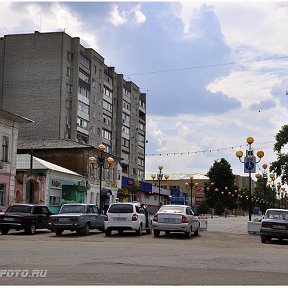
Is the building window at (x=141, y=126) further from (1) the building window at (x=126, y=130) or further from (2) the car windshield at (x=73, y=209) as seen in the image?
(2) the car windshield at (x=73, y=209)

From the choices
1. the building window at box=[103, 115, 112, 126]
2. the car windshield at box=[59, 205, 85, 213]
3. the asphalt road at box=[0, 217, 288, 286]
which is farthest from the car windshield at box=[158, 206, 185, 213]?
the building window at box=[103, 115, 112, 126]

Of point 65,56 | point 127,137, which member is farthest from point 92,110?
point 127,137

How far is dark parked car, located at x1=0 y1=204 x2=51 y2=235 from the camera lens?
2648 cm

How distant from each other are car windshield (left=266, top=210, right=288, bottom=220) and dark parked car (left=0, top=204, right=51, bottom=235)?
38.4ft

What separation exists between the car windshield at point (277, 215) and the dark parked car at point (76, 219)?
8838mm

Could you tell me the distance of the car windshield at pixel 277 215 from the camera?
24.4 m

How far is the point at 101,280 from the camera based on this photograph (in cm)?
1025

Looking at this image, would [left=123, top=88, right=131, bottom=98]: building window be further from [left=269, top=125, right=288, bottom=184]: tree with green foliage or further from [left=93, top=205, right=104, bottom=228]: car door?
[left=93, top=205, right=104, bottom=228]: car door

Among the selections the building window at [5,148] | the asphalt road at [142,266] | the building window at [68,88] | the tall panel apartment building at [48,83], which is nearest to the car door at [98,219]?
the asphalt road at [142,266]

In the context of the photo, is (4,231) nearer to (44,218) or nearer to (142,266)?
(44,218)

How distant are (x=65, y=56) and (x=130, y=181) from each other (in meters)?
19.1

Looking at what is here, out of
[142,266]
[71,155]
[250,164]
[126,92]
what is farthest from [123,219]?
[126,92]

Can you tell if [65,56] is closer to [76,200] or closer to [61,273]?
[76,200]

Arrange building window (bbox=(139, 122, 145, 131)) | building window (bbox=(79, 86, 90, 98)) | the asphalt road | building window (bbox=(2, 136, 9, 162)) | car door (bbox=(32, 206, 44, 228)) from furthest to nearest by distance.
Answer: building window (bbox=(139, 122, 145, 131))
building window (bbox=(79, 86, 90, 98))
building window (bbox=(2, 136, 9, 162))
car door (bbox=(32, 206, 44, 228))
the asphalt road
